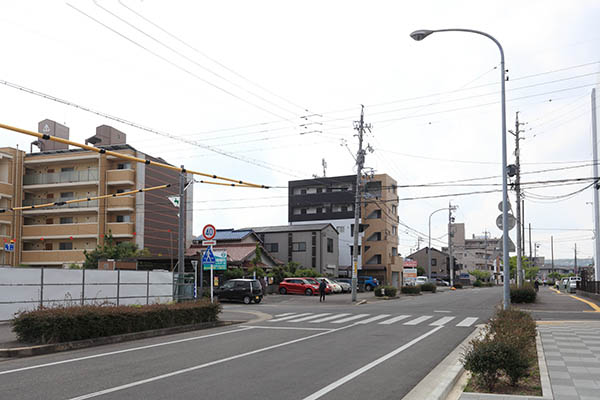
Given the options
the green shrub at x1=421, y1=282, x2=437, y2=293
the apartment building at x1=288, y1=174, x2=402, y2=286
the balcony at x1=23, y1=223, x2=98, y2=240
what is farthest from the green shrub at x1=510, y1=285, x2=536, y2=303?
the apartment building at x1=288, y1=174, x2=402, y2=286

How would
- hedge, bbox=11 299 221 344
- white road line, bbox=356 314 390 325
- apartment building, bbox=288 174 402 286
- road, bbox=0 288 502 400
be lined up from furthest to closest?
apartment building, bbox=288 174 402 286, white road line, bbox=356 314 390 325, hedge, bbox=11 299 221 344, road, bbox=0 288 502 400

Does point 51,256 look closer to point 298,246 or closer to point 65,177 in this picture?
point 65,177

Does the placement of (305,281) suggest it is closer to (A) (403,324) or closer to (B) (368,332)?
(A) (403,324)

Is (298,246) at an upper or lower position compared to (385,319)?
upper

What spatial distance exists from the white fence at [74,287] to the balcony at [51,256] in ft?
77.5

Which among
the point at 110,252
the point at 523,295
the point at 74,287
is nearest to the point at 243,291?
the point at 110,252

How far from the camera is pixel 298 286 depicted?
46062mm

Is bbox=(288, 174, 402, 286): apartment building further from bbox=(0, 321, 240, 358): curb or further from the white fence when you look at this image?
bbox=(0, 321, 240, 358): curb

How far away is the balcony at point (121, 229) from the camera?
45.8 m

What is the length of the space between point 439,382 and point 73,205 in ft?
152

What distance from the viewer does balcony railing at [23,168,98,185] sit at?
47.5 metres

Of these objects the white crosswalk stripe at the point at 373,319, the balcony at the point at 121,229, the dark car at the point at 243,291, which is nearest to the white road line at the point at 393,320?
the white crosswalk stripe at the point at 373,319

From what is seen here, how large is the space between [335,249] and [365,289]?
1112 cm

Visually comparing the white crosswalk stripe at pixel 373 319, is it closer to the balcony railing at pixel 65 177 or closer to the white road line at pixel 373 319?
the white road line at pixel 373 319
